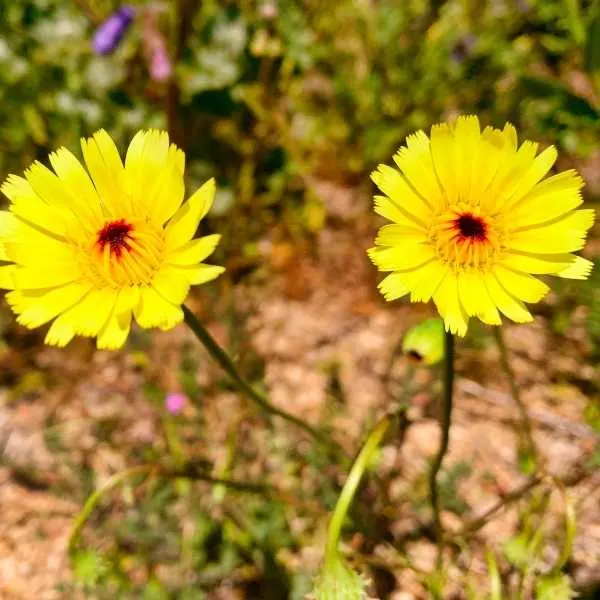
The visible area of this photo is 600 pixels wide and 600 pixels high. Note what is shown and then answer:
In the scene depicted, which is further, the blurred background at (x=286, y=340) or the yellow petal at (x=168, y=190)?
the blurred background at (x=286, y=340)

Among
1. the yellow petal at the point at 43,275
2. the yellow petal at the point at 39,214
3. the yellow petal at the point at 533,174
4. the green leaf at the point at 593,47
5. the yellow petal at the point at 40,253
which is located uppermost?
the green leaf at the point at 593,47

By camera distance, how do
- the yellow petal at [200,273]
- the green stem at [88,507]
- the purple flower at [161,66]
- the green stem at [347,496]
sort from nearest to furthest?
the yellow petal at [200,273], the green stem at [347,496], the green stem at [88,507], the purple flower at [161,66]

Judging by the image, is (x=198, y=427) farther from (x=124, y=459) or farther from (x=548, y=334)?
(x=548, y=334)

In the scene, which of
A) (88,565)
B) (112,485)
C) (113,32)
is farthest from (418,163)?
Answer: (113,32)

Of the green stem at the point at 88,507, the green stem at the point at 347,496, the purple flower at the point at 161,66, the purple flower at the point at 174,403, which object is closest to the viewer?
the green stem at the point at 347,496

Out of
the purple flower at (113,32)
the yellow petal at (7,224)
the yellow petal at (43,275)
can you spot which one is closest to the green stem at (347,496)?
the yellow petal at (43,275)

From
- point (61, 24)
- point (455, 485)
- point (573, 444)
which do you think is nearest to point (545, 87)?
point (573, 444)

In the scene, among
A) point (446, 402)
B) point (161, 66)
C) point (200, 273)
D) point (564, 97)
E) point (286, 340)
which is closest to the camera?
point (200, 273)

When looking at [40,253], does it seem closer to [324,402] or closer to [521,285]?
[521,285]

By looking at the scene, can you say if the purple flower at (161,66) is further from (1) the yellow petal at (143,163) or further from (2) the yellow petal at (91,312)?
(2) the yellow petal at (91,312)
